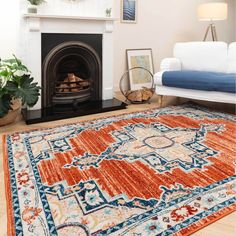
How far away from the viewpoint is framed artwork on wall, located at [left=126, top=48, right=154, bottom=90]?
430 cm

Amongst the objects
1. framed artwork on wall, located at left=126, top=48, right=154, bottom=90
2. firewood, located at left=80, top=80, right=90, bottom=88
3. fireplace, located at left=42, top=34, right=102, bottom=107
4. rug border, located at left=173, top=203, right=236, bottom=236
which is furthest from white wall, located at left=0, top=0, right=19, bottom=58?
rug border, located at left=173, top=203, right=236, bottom=236

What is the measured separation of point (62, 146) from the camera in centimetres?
228

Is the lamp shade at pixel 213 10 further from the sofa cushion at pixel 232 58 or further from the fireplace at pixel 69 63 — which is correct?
the fireplace at pixel 69 63

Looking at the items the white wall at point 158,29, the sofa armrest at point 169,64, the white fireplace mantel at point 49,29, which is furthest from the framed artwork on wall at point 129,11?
the sofa armrest at point 169,64

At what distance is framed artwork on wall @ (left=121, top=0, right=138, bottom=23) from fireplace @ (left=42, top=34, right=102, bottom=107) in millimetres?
848

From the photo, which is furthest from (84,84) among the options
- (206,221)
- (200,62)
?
(206,221)

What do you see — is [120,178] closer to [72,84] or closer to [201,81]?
[201,81]

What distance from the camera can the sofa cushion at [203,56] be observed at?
3479mm

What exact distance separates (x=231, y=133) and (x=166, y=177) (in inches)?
44.5

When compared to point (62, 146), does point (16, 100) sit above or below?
above

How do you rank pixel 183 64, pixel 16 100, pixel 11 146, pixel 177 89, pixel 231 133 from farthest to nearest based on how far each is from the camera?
pixel 183 64
pixel 177 89
pixel 16 100
pixel 231 133
pixel 11 146

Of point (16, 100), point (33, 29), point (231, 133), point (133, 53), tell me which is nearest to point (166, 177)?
point (231, 133)

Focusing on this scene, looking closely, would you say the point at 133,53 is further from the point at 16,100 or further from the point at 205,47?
the point at 16,100

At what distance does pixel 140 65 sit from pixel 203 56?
3.62ft
